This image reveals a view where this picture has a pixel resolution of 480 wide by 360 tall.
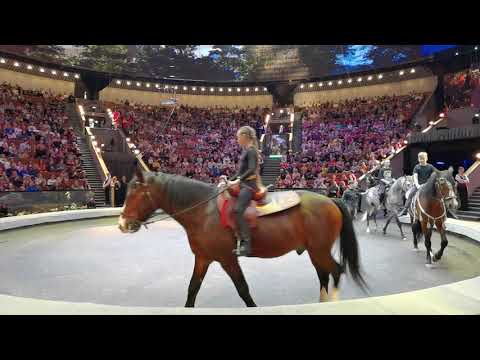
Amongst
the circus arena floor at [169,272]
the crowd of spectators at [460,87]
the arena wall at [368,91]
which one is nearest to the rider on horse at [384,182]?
the circus arena floor at [169,272]

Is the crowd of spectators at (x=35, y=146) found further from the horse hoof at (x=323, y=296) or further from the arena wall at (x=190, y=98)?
the horse hoof at (x=323, y=296)

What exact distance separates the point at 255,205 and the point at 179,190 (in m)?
0.89

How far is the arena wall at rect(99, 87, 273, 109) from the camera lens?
29.9 m

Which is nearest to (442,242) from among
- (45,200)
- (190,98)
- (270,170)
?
(45,200)

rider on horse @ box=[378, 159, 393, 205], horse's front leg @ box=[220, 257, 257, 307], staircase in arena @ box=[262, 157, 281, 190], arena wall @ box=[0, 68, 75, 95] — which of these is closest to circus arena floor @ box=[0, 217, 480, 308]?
horse's front leg @ box=[220, 257, 257, 307]

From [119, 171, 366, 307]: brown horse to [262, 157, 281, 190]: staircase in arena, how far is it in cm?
1767

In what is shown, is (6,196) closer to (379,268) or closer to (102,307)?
(102,307)

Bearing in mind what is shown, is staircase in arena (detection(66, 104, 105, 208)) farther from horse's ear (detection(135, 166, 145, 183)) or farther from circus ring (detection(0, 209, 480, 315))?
horse's ear (detection(135, 166, 145, 183))

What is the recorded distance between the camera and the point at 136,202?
144 inches

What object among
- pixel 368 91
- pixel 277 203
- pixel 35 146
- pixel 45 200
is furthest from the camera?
pixel 368 91

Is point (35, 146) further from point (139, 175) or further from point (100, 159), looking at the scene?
point (139, 175)
